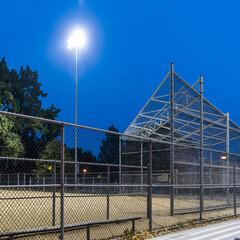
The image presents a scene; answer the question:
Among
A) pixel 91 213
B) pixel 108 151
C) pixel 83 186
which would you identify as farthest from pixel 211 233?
pixel 83 186

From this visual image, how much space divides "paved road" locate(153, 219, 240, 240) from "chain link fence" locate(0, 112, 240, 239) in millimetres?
643

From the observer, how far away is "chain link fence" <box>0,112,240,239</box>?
22.0 feet

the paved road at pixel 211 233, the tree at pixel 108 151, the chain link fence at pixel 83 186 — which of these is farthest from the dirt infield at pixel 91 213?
the tree at pixel 108 151

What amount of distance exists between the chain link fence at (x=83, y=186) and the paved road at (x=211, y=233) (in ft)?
2.11

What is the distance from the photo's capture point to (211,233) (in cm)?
908

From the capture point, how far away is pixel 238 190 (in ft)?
55.9

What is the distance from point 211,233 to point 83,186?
423 centimetres

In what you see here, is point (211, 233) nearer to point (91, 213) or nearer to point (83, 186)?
point (91, 213)

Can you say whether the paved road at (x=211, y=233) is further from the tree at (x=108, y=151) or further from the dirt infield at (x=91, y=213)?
the tree at (x=108, y=151)

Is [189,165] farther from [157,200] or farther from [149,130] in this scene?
[149,130]

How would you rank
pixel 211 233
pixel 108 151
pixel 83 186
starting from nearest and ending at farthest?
pixel 83 186, pixel 108 151, pixel 211 233

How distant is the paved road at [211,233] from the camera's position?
8391mm

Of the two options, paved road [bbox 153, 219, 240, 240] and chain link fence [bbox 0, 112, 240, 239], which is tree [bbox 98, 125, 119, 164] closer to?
chain link fence [bbox 0, 112, 240, 239]

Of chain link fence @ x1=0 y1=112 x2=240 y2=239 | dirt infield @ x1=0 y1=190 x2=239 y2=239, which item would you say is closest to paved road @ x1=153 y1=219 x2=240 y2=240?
chain link fence @ x1=0 y1=112 x2=240 y2=239
